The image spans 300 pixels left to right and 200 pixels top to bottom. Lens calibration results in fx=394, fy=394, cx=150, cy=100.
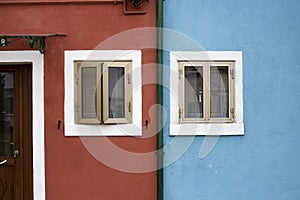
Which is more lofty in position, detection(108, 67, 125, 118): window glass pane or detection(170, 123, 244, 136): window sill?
detection(108, 67, 125, 118): window glass pane

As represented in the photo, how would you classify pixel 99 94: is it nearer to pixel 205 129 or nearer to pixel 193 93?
pixel 193 93

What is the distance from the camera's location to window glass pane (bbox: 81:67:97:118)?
522 cm

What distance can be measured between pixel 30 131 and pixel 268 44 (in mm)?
3450

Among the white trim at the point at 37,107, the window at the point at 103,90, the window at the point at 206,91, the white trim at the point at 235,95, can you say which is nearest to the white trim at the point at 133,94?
the window at the point at 103,90

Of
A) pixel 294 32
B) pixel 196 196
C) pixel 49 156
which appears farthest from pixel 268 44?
pixel 49 156

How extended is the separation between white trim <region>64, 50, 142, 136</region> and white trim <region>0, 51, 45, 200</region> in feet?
1.12

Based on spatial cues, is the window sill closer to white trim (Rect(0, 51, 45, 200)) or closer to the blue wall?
the blue wall

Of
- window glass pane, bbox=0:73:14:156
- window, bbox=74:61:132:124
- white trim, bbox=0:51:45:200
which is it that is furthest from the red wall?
window glass pane, bbox=0:73:14:156

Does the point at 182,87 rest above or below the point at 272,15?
below

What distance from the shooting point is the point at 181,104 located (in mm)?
5270

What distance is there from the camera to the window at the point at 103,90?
17.1ft

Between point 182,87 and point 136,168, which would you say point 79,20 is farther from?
point 136,168

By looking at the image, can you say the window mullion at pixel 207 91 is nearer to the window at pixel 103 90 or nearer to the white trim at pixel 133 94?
the white trim at pixel 133 94

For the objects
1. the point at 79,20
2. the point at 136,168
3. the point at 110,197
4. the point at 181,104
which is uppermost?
the point at 79,20
